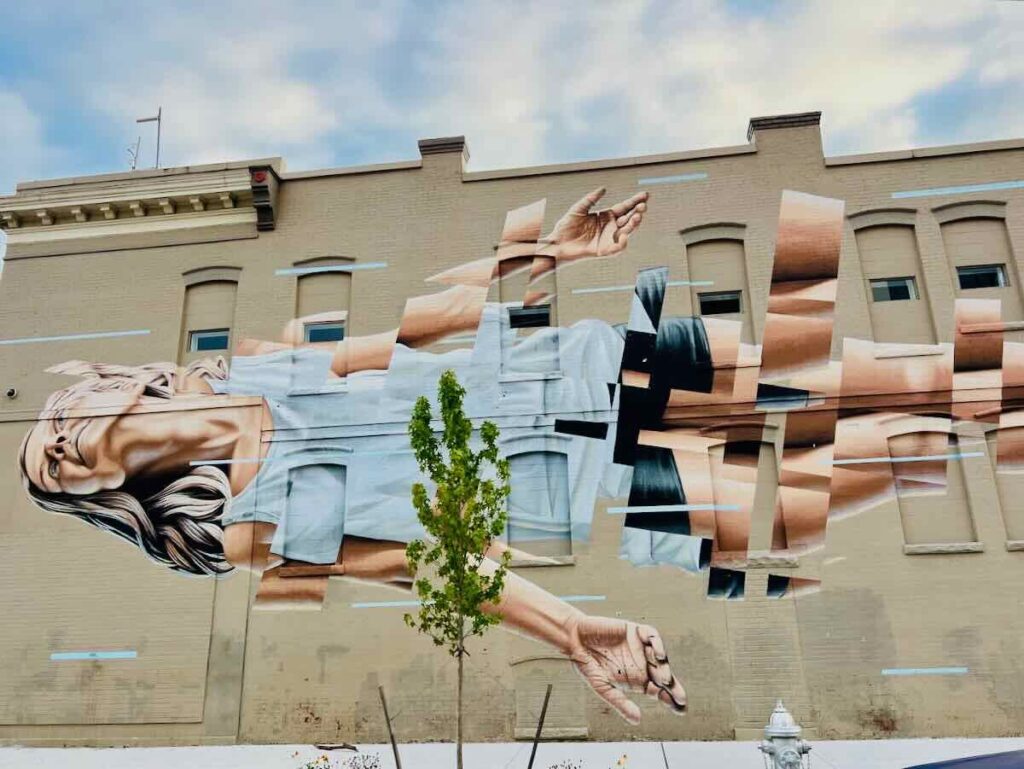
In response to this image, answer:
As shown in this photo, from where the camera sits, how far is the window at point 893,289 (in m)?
14.0

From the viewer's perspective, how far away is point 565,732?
12.1m

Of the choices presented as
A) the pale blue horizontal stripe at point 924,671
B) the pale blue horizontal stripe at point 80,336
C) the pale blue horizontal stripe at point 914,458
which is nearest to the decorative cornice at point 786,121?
the pale blue horizontal stripe at point 914,458

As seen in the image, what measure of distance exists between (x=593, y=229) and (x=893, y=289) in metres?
5.53

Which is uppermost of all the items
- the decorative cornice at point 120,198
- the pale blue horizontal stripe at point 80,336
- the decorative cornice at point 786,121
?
the decorative cornice at point 786,121

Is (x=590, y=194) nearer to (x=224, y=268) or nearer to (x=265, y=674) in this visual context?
(x=224, y=268)

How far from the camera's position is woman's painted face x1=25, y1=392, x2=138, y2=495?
47.1 ft

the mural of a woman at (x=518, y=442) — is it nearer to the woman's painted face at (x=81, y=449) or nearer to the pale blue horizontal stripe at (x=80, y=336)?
the woman's painted face at (x=81, y=449)

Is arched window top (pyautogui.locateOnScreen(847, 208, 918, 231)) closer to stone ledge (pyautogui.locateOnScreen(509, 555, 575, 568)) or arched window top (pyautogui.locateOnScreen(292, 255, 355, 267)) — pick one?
stone ledge (pyautogui.locateOnScreen(509, 555, 575, 568))

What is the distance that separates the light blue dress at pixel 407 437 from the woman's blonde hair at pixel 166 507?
0.42 meters

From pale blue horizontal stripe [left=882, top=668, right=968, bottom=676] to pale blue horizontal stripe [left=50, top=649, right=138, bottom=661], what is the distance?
12.3m

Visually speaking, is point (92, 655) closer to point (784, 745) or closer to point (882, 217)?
point (784, 745)

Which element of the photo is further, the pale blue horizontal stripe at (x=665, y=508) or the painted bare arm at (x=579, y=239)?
the painted bare arm at (x=579, y=239)

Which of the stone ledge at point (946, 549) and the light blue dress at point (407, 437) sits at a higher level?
the light blue dress at point (407, 437)

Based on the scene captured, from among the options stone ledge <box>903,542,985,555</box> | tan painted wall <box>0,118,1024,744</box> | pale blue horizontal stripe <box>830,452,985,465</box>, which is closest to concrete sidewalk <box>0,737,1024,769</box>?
tan painted wall <box>0,118,1024,744</box>
